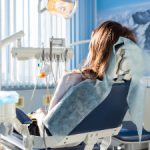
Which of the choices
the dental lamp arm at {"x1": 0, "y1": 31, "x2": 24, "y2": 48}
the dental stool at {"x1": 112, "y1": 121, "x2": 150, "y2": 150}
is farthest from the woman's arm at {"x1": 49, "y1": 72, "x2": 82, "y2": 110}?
the dental stool at {"x1": 112, "y1": 121, "x2": 150, "y2": 150}

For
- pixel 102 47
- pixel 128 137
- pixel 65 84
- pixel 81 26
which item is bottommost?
pixel 128 137

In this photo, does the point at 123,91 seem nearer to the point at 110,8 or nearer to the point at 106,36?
the point at 106,36

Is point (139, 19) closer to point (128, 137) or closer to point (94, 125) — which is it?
point (128, 137)

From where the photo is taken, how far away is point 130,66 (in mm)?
1444

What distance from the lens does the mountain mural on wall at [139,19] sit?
3082 millimetres

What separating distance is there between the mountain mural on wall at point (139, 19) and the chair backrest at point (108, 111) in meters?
1.62

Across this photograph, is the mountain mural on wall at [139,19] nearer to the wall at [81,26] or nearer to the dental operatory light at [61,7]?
the wall at [81,26]

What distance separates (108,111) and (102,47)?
313 mm

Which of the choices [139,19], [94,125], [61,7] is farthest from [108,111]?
[139,19]

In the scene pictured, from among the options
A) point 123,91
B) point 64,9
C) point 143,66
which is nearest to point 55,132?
point 123,91

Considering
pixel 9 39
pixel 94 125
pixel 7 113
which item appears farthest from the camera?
pixel 9 39

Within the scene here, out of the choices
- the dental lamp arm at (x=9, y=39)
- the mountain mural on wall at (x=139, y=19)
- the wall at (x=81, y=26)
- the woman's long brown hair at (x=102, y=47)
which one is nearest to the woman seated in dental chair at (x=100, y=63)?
the woman's long brown hair at (x=102, y=47)

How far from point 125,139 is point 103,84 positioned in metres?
1.13

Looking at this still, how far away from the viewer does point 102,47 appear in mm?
1549
